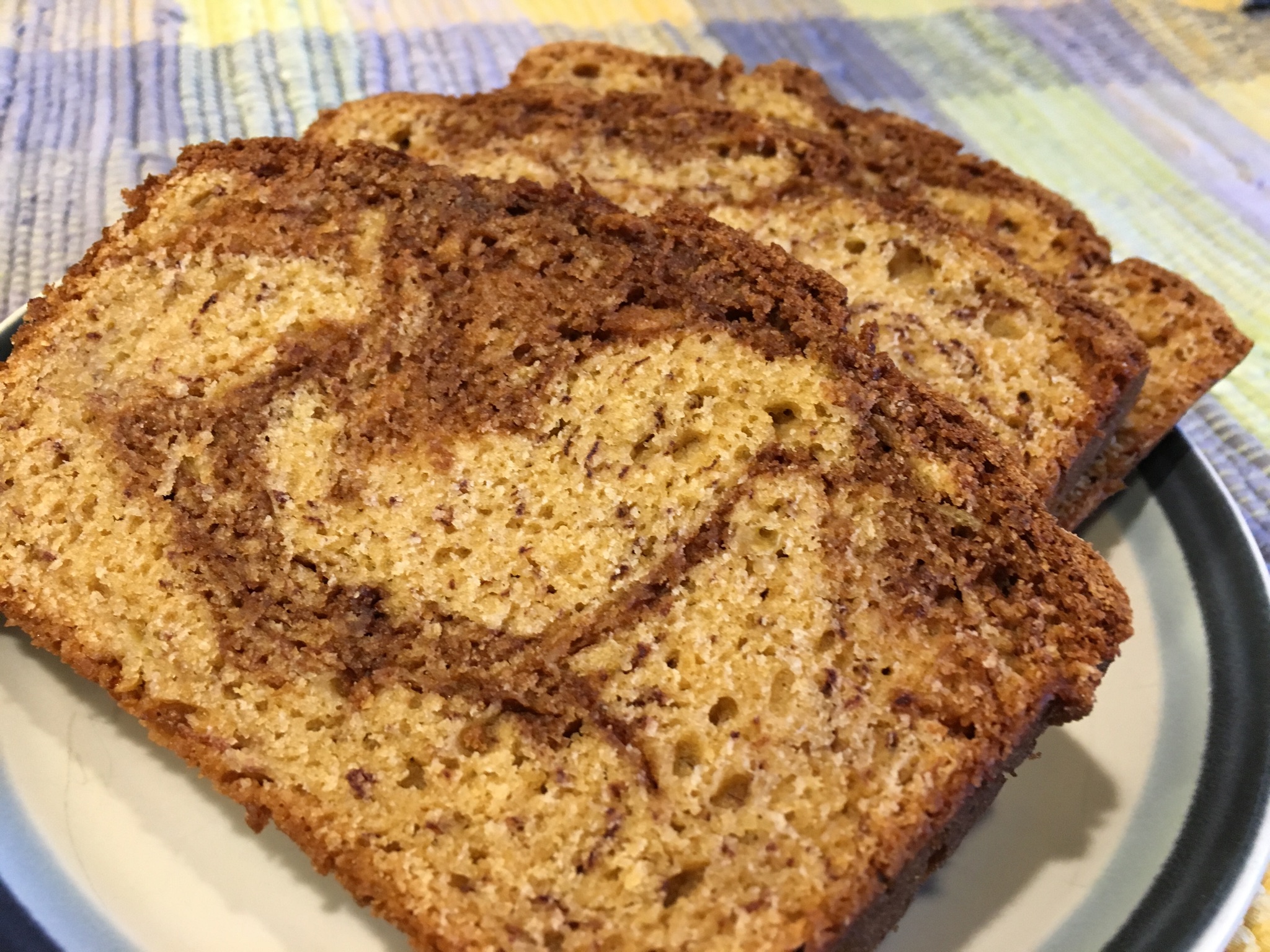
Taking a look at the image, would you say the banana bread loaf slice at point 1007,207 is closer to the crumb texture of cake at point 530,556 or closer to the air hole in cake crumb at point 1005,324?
the air hole in cake crumb at point 1005,324

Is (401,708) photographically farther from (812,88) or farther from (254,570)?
(812,88)

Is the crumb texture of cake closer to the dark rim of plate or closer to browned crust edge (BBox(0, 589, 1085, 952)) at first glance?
browned crust edge (BBox(0, 589, 1085, 952))

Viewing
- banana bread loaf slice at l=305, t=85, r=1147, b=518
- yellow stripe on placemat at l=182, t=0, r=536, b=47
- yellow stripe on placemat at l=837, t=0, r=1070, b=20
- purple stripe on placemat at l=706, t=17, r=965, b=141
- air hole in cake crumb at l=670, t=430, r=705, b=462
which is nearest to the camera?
air hole in cake crumb at l=670, t=430, r=705, b=462

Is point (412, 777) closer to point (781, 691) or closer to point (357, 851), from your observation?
point (357, 851)

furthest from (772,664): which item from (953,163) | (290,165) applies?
(953,163)

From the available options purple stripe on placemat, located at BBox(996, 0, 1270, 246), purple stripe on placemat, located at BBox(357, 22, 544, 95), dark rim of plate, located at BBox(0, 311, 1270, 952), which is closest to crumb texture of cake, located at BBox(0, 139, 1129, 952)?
dark rim of plate, located at BBox(0, 311, 1270, 952)

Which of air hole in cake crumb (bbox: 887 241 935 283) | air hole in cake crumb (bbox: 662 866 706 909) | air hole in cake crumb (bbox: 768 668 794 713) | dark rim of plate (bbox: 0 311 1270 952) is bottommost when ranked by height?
air hole in cake crumb (bbox: 662 866 706 909)

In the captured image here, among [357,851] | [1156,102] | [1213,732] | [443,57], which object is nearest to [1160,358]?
[1213,732]

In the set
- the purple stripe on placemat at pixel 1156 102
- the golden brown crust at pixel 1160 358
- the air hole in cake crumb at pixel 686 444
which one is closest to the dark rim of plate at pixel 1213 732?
the golden brown crust at pixel 1160 358
